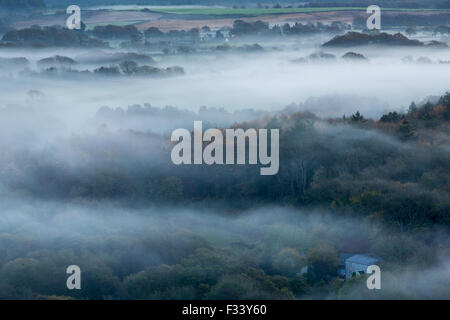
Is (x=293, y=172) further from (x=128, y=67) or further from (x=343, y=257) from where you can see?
(x=128, y=67)

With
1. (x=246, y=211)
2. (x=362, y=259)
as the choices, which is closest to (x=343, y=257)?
(x=362, y=259)

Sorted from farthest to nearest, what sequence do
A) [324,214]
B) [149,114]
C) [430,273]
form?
[149,114] → [324,214] → [430,273]

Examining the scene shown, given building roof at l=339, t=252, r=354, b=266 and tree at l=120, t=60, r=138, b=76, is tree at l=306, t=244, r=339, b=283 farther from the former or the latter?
tree at l=120, t=60, r=138, b=76

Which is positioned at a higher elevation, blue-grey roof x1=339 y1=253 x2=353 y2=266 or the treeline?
the treeline

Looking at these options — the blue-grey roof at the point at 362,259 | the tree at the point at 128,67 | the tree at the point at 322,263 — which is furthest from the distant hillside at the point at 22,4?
the blue-grey roof at the point at 362,259

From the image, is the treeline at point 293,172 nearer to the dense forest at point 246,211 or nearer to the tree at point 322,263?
the dense forest at point 246,211

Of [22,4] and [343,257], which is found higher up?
[22,4]

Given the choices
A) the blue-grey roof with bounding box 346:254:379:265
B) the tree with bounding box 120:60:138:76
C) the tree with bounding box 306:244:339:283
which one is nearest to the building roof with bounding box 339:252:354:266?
the blue-grey roof with bounding box 346:254:379:265
